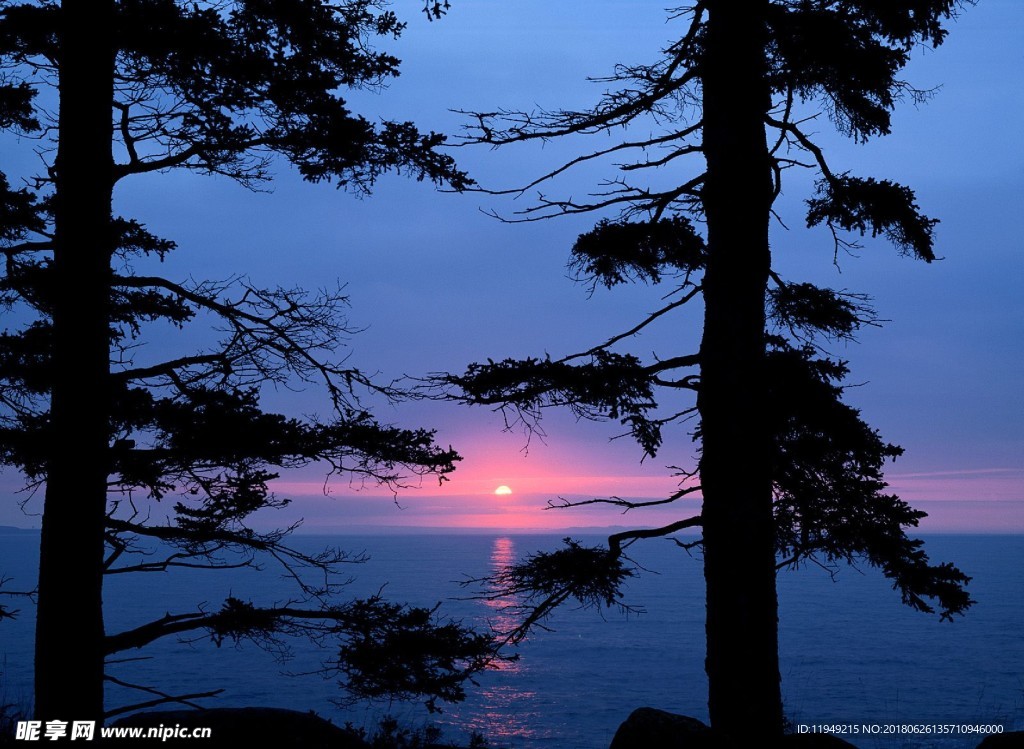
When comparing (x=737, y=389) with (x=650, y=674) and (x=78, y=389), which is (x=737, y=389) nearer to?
(x=78, y=389)

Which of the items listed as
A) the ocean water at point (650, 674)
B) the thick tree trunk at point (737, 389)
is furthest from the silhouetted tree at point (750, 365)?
the ocean water at point (650, 674)

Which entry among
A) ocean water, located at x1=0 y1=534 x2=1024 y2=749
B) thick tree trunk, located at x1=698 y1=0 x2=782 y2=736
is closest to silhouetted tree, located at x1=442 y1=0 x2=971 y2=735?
thick tree trunk, located at x1=698 y1=0 x2=782 y2=736

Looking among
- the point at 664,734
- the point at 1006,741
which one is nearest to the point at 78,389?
the point at 664,734

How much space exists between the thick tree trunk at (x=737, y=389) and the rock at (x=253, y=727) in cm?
402

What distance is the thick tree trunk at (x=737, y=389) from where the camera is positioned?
7.20 metres

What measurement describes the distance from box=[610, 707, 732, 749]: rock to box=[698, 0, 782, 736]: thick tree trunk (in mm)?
258

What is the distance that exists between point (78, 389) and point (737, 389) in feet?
18.9

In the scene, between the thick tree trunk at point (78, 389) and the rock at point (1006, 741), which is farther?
the rock at point (1006, 741)

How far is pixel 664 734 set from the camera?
7289 millimetres

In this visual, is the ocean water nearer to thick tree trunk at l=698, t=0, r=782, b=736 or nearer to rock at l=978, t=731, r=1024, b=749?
rock at l=978, t=731, r=1024, b=749

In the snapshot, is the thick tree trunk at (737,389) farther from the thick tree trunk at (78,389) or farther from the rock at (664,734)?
the thick tree trunk at (78,389)

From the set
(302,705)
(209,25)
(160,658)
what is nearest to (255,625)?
(209,25)

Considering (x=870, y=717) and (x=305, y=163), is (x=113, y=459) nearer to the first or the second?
(x=305, y=163)

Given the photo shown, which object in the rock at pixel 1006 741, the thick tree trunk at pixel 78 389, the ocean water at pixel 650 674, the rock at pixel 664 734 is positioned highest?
the thick tree trunk at pixel 78 389
